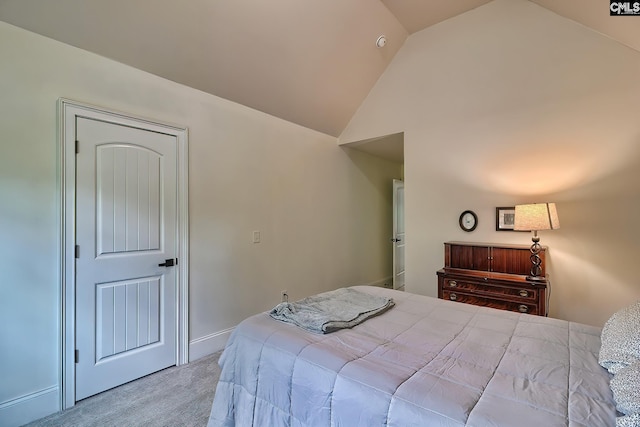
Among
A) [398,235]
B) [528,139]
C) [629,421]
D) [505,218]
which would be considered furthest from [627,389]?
[398,235]

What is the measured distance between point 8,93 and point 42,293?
1.30 meters

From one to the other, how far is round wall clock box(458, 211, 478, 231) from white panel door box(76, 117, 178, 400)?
289 cm

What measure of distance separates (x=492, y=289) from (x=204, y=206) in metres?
2.77

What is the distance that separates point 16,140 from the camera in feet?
6.01

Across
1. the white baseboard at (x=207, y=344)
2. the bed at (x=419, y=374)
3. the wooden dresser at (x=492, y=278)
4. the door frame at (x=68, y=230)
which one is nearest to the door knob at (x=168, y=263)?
the door frame at (x=68, y=230)

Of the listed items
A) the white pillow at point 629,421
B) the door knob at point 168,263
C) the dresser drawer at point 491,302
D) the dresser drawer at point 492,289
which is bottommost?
the dresser drawer at point 491,302

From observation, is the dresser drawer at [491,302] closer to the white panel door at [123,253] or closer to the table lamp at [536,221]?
the table lamp at [536,221]

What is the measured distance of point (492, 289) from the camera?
2568 millimetres

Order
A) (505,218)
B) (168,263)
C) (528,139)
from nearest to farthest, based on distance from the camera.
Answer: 1. (168,263)
2. (528,139)
3. (505,218)

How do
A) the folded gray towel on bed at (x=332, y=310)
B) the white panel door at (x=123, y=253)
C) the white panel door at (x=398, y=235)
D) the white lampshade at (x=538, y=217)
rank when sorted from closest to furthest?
the folded gray towel on bed at (x=332, y=310), the white panel door at (x=123, y=253), the white lampshade at (x=538, y=217), the white panel door at (x=398, y=235)

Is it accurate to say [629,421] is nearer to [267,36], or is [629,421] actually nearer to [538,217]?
[538,217]

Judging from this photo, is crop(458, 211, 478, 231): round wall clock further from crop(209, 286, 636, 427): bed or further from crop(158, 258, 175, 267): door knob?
crop(158, 258, 175, 267): door knob

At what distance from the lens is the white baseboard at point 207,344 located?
2648 millimetres

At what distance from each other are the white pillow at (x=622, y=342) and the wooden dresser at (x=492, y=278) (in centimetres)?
124
